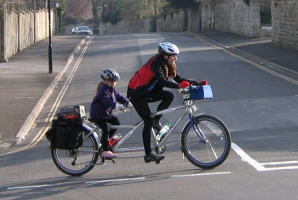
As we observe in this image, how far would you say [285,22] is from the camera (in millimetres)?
29266

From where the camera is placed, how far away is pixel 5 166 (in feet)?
33.0

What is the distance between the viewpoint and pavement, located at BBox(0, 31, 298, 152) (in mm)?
15031

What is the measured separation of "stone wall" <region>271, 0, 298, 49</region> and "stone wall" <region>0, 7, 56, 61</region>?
41.5 ft

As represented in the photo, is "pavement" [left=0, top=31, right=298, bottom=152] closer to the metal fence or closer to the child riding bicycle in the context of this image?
the metal fence

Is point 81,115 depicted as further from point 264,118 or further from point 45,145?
point 264,118

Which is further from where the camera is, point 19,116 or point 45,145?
point 19,116

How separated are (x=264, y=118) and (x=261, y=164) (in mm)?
4970

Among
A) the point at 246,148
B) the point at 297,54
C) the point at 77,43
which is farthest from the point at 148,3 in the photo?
the point at 246,148

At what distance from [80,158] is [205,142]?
1.75 meters

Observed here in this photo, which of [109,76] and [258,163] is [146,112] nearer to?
[109,76]

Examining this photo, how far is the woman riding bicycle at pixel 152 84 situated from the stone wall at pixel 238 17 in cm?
2866

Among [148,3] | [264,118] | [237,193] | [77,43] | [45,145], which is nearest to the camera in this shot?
[237,193]

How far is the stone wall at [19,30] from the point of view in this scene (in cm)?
2844

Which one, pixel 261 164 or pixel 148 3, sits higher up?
pixel 148 3
